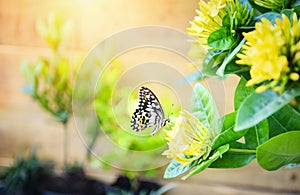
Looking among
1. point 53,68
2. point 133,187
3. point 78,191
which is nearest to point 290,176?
point 133,187

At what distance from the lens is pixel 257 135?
0.34 meters

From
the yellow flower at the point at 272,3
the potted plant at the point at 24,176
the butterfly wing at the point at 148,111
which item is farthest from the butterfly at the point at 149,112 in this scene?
the potted plant at the point at 24,176

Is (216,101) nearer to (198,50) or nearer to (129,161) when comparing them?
(198,50)

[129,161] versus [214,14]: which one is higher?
[214,14]

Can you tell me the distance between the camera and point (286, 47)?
249 mm

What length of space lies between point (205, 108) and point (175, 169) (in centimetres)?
5

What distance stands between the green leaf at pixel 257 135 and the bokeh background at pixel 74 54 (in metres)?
0.61

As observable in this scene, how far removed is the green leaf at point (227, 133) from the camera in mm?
317

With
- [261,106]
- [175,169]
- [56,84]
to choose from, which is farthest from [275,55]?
[56,84]

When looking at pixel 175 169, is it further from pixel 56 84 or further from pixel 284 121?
pixel 56 84

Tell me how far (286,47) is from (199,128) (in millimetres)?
95

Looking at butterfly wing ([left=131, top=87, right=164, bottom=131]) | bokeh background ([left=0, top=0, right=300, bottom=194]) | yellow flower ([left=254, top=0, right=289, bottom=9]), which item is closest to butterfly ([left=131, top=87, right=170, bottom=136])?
butterfly wing ([left=131, top=87, right=164, bottom=131])

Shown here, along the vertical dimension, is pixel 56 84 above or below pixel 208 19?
below

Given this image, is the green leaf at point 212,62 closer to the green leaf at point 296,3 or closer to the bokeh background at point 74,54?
the green leaf at point 296,3
